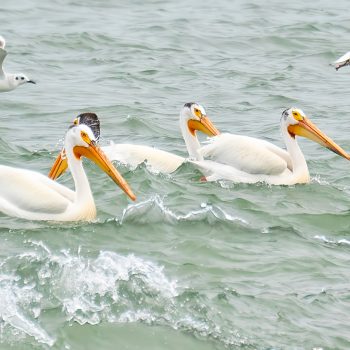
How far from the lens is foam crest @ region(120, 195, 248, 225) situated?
26.5 feet

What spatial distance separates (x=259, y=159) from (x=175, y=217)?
171cm

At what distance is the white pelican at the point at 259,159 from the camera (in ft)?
32.0

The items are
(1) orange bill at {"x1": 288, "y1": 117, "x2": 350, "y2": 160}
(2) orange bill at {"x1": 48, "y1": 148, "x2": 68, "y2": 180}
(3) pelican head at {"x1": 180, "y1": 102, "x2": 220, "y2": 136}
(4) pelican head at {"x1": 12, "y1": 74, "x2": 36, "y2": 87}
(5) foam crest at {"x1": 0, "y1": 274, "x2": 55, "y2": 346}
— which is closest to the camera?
(5) foam crest at {"x1": 0, "y1": 274, "x2": 55, "y2": 346}

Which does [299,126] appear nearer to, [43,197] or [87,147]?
[87,147]

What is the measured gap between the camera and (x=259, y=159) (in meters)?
9.71

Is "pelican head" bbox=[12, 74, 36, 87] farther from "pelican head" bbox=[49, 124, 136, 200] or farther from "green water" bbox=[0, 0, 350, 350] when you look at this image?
"pelican head" bbox=[49, 124, 136, 200]

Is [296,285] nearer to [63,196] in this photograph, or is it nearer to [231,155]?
[63,196]

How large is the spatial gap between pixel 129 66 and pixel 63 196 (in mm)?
7150

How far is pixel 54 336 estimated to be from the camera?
6090mm

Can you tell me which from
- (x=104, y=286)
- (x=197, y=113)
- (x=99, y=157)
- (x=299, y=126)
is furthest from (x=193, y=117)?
(x=104, y=286)

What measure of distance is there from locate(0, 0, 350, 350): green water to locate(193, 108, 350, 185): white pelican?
0.13 m

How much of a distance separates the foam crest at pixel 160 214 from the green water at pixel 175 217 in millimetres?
13

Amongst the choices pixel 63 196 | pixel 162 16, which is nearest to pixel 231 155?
pixel 63 196

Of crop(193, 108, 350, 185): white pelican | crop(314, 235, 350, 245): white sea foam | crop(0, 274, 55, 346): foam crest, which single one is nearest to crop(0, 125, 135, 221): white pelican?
crop(314, 235, 350, 245): white sea foam
